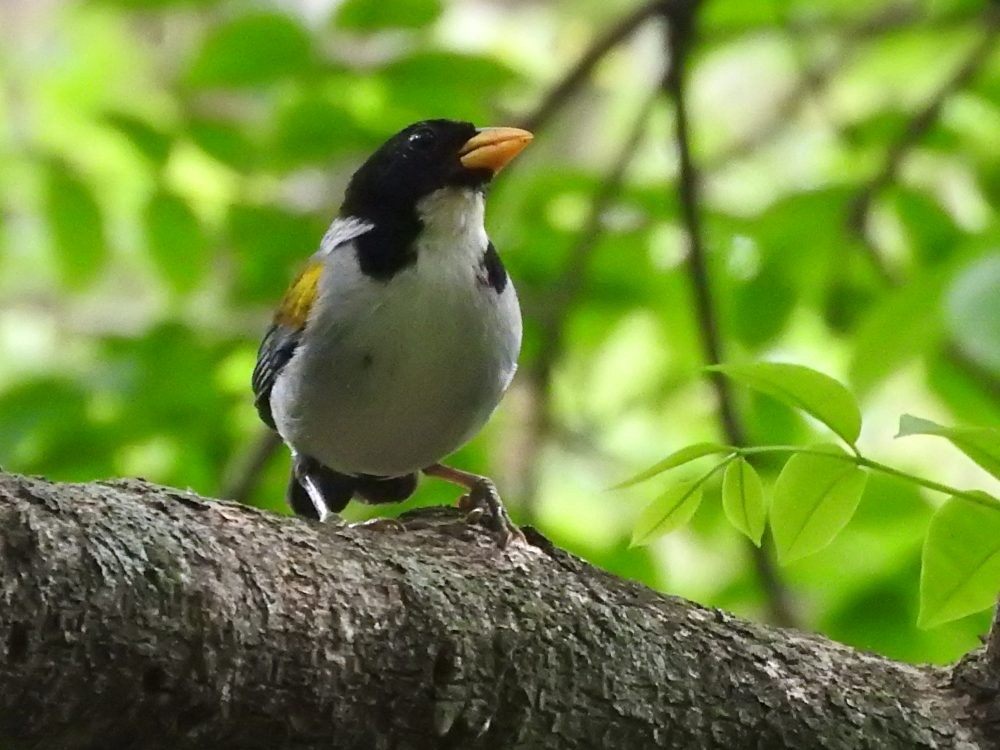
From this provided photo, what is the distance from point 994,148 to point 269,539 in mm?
2739

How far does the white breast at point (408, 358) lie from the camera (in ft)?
8.83

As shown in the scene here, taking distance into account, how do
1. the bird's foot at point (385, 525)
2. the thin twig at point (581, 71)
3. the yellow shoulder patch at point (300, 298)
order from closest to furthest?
the bird's foot at point (385, 525)
the yellow shoulder patch at point (300, 298)
the thin twig at point (581, 71)

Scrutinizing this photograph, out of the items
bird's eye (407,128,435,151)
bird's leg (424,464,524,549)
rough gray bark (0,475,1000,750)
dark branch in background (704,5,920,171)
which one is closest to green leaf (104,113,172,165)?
bird's eye (407,128,435,151)

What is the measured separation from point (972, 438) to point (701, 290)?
1.98 meters

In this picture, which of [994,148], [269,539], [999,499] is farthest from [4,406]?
[994,148]

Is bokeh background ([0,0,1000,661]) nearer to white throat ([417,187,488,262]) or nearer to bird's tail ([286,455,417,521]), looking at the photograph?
bird's tail ([286,455,417,521])

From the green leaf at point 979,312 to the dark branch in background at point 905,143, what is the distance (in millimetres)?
1138

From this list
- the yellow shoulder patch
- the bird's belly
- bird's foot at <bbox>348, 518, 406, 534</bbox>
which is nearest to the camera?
bird's foot at <bbox>348, 518, 406, 534</bbox>

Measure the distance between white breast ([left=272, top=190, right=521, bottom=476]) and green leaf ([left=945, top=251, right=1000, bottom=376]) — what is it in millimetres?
945

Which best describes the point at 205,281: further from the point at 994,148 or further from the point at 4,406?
the point at 994,148

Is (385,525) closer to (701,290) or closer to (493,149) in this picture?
(493,149)

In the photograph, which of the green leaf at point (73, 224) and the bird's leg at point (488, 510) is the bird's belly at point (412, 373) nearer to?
the bird's leg at point (488, 510)

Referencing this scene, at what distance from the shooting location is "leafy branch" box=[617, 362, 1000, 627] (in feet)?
4.78

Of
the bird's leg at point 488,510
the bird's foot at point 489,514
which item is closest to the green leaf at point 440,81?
the bird's leg at point 488,510
